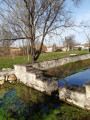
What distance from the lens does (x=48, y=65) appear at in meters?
8.85

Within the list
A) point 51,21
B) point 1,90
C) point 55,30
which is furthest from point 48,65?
point 1,90

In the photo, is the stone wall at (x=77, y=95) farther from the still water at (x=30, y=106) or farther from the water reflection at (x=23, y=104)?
the water reflection at (x=23, y=104)

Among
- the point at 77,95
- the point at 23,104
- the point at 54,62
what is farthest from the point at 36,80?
the point at 54,62

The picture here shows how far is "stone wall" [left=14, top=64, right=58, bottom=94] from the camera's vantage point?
4.73 meters

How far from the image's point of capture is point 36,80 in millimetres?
5254

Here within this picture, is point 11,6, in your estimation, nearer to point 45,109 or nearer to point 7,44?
point 7,44

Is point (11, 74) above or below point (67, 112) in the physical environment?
above

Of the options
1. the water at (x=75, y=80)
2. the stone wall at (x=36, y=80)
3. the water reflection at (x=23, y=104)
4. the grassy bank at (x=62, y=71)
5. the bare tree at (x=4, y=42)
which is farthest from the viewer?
the grassy bank at (x=62, y=71)

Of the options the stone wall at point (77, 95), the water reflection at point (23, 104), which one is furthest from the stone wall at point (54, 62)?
the stone wall at point (77, 95)

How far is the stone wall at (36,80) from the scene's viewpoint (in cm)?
473

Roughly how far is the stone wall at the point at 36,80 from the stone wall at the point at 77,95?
27.6 inches

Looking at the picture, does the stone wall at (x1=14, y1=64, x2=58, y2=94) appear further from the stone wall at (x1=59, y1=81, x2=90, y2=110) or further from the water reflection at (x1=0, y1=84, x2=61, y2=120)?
the stone wall at (x1=59, y1=81, x2=90, y2=110)

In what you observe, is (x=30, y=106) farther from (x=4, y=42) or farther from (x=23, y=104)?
(x=4, y=42)

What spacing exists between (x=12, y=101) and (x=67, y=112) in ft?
8.07
